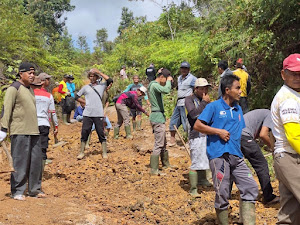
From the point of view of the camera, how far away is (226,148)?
419cm

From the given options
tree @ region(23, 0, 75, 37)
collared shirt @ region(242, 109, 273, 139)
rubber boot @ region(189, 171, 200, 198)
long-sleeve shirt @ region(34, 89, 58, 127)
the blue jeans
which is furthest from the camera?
tree @ region(23, 0, 75, 37)

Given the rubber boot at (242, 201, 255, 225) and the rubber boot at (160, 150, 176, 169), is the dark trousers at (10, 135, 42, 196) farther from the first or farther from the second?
the rubber boot at (242, 201, 255, 225)

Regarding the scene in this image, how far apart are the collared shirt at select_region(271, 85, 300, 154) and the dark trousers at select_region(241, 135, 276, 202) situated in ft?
6.34

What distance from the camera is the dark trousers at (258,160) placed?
5.22 m

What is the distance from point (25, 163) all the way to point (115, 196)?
1.60 m

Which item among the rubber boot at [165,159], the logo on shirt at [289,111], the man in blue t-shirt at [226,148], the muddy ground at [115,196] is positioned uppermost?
the logo on shirt at [289,111]

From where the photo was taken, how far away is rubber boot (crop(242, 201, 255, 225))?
4246 mm

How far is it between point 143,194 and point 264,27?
20.1ft

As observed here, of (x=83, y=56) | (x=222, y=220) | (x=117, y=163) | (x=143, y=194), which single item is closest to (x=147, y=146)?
(x=117, y=163)

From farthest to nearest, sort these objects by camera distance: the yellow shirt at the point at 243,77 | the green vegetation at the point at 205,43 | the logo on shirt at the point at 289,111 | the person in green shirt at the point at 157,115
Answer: the green vegetation at the point at 205,43, the yellow shirt at the point at 243,77, the person in green shirt at the point at 157,115, the logo on shirt at the point at 289,111

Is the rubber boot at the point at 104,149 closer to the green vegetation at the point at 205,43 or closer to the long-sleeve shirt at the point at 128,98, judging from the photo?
the long-sleeve shirt at the point at 128,98

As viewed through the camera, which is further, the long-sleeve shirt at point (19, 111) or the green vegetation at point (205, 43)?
the green vegetation at point (205, 43)

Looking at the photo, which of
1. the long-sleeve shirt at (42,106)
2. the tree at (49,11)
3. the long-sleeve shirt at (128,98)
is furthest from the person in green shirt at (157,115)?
the tree at (49,11)

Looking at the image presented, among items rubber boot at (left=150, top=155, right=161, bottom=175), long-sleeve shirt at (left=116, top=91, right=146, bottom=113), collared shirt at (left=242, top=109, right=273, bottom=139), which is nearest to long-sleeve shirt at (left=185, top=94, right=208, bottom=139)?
collared shirt at (left=242, top=109, right=273, bottom=139)
